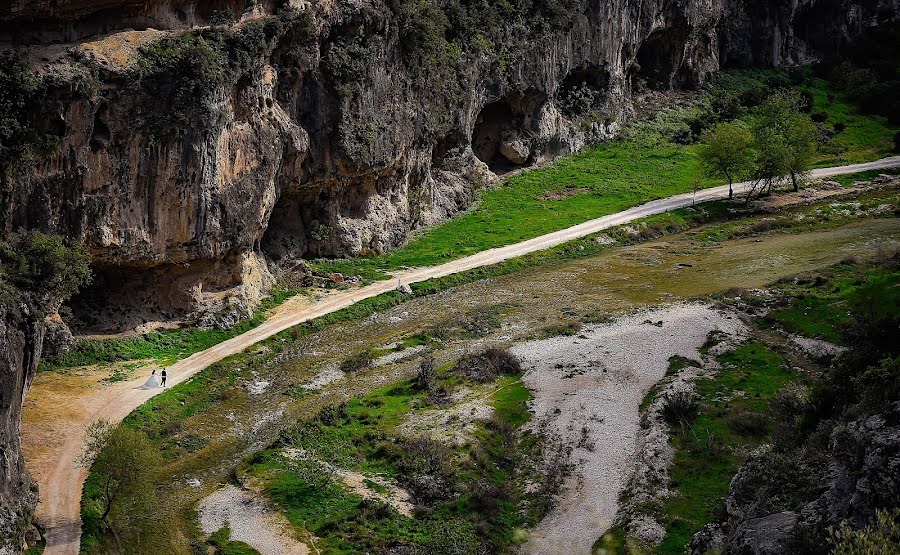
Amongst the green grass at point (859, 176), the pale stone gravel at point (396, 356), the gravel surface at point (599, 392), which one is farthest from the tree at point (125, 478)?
the green grass at point (859, 176)

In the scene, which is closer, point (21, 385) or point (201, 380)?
point (21, 385)

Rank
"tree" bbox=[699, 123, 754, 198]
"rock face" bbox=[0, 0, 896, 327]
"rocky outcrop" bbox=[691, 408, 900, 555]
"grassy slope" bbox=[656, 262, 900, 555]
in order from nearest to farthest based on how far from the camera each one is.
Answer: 1. "rocky outcrop" bbox=[691, 408, 900, 555]
2. "grassy slope" bbox=[656, 262, 900, 555]
3. "rock face" bbox=[0, 0, 896, 327]
4. "tree" bbox=[699, 123, 754, 198]

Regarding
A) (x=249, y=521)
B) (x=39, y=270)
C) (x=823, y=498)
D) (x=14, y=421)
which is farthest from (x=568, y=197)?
(x=823, y=498)

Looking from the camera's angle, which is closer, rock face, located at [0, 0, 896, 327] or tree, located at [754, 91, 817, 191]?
rock face, located at [0, 0, 896, 327]

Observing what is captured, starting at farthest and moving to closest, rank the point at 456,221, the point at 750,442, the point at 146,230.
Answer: the point at 456,221 < the point at 146,230 < the point at 750,442

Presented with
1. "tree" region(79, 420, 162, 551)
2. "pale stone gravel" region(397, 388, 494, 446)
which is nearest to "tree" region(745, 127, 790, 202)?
"pale stone gravel" region(397, 388, 494, 446)

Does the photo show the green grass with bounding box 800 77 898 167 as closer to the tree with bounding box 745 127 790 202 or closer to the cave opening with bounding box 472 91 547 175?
the tree with bounding box 745 127 790 202

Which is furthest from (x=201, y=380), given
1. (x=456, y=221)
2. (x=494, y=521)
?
(x=456, y=221)

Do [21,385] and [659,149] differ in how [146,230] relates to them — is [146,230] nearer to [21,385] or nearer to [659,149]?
[21,385]
